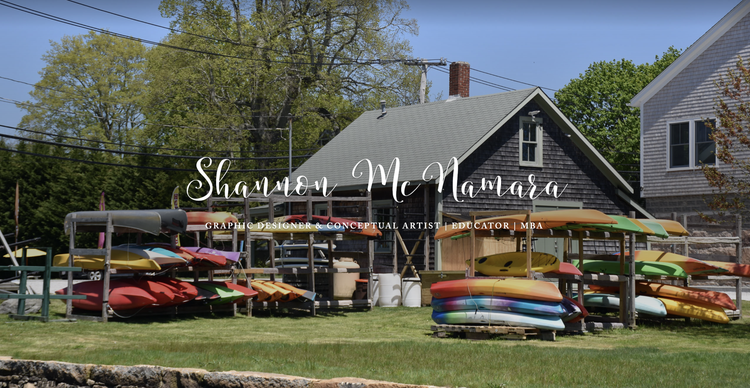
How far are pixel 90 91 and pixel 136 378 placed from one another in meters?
44.4

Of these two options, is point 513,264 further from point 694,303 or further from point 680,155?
point 680,155

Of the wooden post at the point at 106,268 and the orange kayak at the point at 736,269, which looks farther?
the orange kayak at the point at 736,269

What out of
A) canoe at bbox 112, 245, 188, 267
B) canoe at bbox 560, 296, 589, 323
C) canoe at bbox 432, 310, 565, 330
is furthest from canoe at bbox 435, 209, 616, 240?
canoe at bbox 112, 245, 188, 267

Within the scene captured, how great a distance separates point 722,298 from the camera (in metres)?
15.7

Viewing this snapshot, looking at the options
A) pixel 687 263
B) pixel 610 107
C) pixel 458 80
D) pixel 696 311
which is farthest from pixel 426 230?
pixel 610 107

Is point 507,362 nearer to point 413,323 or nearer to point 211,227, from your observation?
point 413,323

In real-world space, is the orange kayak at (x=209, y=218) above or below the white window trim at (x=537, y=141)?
below

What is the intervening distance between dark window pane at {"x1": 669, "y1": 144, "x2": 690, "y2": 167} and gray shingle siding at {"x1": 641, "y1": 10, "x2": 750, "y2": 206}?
0.82ft

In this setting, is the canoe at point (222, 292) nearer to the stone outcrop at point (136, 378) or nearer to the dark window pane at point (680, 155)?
the stone outcrop at point (136, 378)

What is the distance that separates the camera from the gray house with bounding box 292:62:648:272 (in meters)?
24.1

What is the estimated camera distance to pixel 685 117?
86.8 ft

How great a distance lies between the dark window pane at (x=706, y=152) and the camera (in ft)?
84.4

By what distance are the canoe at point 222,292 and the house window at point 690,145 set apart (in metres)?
16.5

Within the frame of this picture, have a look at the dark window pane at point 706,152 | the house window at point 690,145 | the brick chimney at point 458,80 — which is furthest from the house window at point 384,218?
the dark window pane at point 706,152
